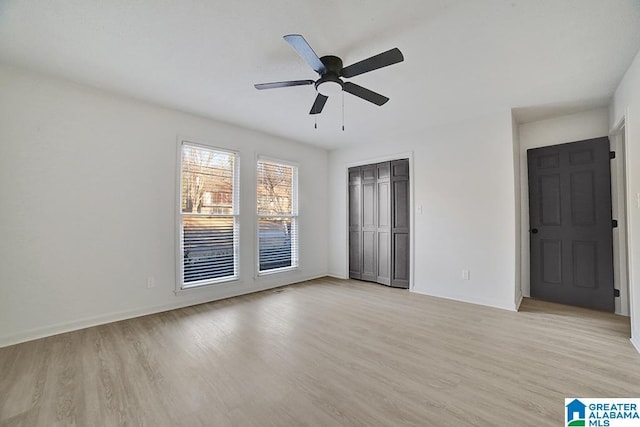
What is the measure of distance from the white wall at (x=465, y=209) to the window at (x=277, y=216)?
77.7 inches

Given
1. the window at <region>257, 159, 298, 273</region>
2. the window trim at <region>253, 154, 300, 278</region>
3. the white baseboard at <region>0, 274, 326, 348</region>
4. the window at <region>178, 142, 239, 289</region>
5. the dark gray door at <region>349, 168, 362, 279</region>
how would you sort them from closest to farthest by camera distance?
1. the white baseboard at <region>0, 274, 326, 348</region>
2. the window at <region>178, 142, 239, 289</region>
3. the window trim at <region>253, 154, 300, 278</region>
4. the window at <region>257, 159, 298, 273</region>
5. the dark gray door at <region>349, 168, 362, 279</region>

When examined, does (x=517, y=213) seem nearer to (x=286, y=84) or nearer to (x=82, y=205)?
(x=286, y=84)

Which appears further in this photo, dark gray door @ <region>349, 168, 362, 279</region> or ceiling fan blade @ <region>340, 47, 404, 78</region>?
dark gray door @ <region>349, 168, 362, 279</region>

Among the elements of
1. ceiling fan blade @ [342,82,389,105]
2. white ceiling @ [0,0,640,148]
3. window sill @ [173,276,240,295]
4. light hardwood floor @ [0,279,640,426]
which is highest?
white ceiling @ [0,0,640,148]

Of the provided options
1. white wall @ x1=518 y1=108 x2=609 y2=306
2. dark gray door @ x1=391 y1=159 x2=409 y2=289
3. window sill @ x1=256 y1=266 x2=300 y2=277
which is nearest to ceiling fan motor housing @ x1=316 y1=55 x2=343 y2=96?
dark gray door @ x1=391 y1=159 x2=409 y2=289

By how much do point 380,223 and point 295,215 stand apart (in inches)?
63.1

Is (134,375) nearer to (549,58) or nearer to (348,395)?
(348,395)

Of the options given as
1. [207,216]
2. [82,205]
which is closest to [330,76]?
[207,216]

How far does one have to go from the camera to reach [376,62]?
79.7 inches

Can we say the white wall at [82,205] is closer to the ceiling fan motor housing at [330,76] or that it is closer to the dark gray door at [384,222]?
the ceiling fan motor housing at [330,76]

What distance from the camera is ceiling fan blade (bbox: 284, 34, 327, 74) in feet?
5.74

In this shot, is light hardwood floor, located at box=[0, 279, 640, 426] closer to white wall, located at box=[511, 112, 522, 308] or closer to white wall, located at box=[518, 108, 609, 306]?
white wall, located at box=[511, 112, 522, 308]

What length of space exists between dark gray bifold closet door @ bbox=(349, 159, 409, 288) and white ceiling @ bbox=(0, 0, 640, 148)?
5.27ft

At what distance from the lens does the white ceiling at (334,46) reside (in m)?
1.88
